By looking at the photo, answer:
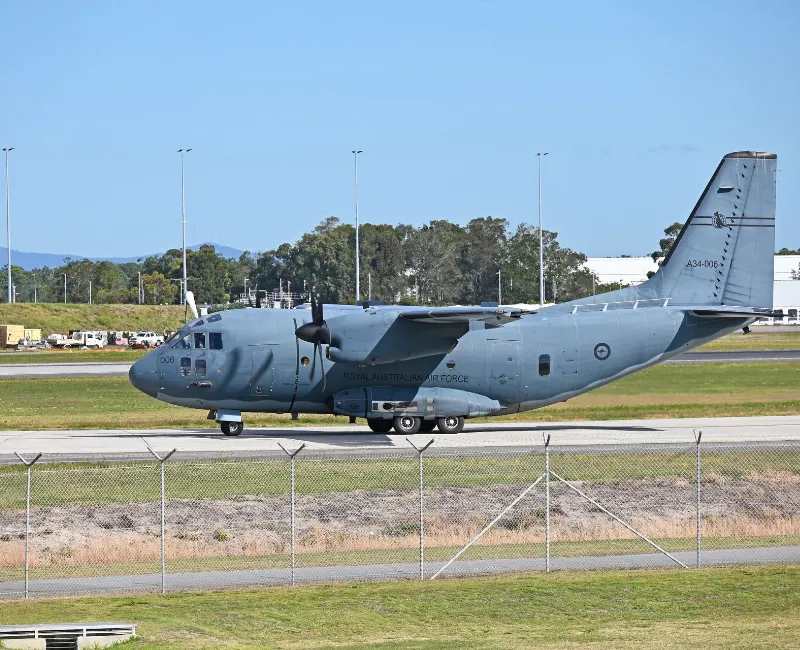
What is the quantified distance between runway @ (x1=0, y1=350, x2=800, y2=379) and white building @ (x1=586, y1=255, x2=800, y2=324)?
88.1 m

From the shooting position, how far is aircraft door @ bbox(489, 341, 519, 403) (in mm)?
38719

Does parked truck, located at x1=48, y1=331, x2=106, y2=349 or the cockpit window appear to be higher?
the cockpit window

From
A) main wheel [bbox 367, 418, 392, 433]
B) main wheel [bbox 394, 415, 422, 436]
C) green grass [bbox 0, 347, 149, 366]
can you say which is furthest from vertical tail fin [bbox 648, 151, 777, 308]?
green grass [bbox 0, 347, 149, 366]

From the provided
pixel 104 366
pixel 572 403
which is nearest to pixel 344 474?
pixel 572 403

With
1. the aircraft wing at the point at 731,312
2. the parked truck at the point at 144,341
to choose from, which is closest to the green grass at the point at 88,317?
the parked truck at the point at 144,341

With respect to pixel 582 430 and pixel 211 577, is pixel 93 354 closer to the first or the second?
pixel 582 430

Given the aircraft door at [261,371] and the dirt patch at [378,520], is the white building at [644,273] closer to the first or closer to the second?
the aircraft door at [261,371]

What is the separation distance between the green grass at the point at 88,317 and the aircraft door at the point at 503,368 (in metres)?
98.5

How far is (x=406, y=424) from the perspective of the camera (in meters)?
38.7

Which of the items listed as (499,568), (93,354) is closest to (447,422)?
(499,568)

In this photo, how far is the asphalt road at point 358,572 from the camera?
20.2 m

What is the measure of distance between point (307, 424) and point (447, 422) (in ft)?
25.0

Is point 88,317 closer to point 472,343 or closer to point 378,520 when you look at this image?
point 472,343

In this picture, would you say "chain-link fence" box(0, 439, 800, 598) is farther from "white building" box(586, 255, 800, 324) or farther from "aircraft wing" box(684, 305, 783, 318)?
"white building" box(586, 255, 800, 324)
